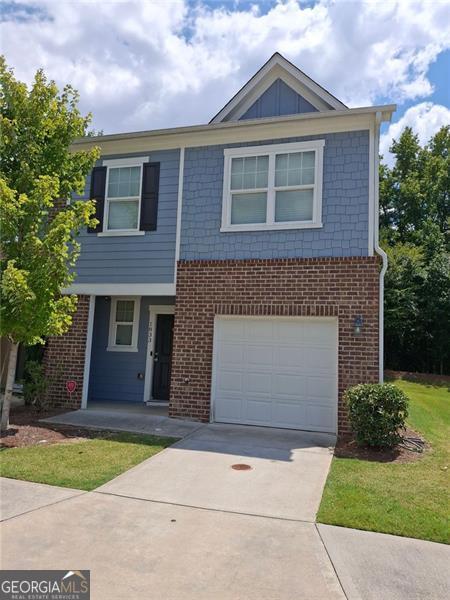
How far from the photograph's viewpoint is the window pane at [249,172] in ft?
30.8

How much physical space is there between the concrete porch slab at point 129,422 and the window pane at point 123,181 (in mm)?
4896

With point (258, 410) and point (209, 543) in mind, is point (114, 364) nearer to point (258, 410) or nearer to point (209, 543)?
point (258, 410)

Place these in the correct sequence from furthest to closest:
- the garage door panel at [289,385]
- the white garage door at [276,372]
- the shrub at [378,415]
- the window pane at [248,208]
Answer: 1. the window pane at [248,208]
2. the garage door panel at [289,385]
3. the white garage door at [276,372]
4. the shrub at [378,415]

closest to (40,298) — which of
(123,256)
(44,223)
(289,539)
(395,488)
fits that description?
(44,223)

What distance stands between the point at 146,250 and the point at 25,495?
19.8 ft

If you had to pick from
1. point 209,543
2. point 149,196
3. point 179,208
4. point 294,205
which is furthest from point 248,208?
point 209,543

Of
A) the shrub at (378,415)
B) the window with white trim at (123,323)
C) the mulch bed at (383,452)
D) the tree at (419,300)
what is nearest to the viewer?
the mulch bed at (383,452)

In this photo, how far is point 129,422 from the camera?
29.3ft

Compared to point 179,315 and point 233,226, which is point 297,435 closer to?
point 179,315

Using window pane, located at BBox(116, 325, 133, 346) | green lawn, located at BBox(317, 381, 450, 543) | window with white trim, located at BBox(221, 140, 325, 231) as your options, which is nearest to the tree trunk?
window pane, located at BBox(116, 325, 133, 346)

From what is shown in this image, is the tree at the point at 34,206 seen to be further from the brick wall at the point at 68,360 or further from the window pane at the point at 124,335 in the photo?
the window pane at the point at 124,335

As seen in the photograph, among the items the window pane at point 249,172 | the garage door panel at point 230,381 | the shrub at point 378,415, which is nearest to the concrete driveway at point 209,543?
the shrub at point 378,415

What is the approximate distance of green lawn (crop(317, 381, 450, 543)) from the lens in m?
4.46

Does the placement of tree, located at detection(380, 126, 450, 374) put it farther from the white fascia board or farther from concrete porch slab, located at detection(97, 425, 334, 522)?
concrete porch slab, located at detection(97, 425, 334, 522)
